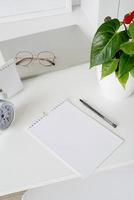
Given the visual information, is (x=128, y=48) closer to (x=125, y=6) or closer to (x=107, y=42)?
(x=107, y=42)

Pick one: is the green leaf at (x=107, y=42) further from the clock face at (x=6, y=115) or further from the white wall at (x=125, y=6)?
the white wall at (x=125, y=6)

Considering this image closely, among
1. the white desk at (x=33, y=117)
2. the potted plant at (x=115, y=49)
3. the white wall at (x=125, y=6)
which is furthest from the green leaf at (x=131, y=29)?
the white wall at (x=125, y=6)

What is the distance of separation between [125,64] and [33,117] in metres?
0.32

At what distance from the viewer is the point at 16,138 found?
783mm

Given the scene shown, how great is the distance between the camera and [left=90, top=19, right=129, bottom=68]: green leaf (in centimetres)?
70

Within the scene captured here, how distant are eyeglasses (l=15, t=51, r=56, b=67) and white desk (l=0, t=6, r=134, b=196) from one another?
5cm

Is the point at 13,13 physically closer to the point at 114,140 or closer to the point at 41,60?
the point at 41,60

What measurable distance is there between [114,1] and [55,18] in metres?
0.27

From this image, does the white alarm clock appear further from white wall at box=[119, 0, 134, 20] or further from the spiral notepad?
white wall at box=[119, 0, 134, 20]

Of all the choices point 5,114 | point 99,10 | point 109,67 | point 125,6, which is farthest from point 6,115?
point 125,6

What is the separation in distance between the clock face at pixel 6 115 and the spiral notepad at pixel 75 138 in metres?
0.07

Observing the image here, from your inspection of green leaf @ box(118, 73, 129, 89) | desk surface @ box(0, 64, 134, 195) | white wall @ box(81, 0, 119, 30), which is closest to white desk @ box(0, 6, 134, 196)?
desk surface @ box(0, 64, 134, 195)

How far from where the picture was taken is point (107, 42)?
0.71 metres

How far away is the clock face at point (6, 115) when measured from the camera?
77cm
